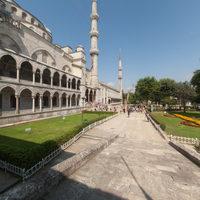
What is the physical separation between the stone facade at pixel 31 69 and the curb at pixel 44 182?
16264mm

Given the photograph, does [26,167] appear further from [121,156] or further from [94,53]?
[94,53]

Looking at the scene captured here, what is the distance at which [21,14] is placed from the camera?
38594mm

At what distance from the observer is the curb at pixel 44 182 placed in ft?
15.1

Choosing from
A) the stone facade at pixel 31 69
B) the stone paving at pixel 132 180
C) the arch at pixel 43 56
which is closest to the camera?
the stone paving at pixel 132 180

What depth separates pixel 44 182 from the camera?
545cm

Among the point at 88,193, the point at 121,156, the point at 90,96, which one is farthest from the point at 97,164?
the point at 90,96

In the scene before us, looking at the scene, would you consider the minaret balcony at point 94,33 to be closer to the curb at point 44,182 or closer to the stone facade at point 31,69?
the stone facade at point 31,69

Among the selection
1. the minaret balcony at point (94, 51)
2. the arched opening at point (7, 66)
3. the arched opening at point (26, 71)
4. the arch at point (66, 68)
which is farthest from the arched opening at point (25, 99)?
the minaret balcony at point (94, 51)

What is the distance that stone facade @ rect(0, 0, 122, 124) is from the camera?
23.0m

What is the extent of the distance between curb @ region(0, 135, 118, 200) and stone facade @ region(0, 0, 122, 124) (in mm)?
16264

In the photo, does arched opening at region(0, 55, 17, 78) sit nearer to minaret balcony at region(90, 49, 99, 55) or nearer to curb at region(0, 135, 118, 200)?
curb at region(0, 135, 118, 200)

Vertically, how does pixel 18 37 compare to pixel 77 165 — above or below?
above

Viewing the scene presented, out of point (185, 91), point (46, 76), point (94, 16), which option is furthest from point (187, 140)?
point (94, 16)

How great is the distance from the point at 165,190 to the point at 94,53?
56.2 m
